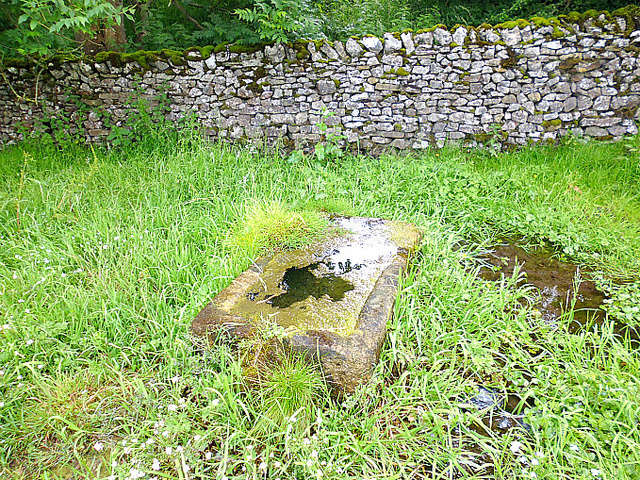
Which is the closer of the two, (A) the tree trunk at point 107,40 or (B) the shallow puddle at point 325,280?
(B) the shallow puddle at point 325,280

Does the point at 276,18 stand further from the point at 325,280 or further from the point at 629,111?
the point at 629,111

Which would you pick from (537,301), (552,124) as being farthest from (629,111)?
(537,301)

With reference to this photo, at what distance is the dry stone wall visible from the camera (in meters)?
5.36

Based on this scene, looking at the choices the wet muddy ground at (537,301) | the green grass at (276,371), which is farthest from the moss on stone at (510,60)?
the wet muddy ground at (537,301)

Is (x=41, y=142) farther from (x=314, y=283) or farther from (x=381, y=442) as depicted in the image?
(x=381, y=442)

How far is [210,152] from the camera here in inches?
211

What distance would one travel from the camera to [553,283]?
10.6ft

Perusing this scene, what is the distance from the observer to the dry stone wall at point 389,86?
536 cm

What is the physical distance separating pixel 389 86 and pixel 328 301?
4.35 metres

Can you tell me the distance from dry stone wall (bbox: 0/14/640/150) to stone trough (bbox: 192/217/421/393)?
3.23 m

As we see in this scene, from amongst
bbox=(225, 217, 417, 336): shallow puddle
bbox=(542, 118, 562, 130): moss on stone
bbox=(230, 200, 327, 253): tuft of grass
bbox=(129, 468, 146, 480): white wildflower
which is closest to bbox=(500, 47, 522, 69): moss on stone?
bbox=(542, 118, 562, 130): moss on stone

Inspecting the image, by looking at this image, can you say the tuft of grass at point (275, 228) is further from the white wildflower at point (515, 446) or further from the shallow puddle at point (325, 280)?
the white wildflower at point (515, 446)

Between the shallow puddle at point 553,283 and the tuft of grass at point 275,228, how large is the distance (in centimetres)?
156

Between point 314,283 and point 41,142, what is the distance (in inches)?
224
